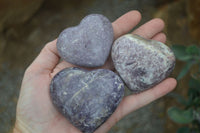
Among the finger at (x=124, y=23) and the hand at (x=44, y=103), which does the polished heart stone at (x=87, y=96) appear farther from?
the finger at (x=124, y=23)

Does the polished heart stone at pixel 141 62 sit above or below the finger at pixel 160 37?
above

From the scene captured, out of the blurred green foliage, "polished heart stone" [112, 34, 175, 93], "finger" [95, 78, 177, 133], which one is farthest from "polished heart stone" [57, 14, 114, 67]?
the blurred green foliage

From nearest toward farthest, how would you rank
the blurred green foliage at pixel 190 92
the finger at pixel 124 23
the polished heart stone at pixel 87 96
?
the polished heart stone at pixel 87 96, the blurred green foliage at pixel 190 92, the finger at pixel 124 23

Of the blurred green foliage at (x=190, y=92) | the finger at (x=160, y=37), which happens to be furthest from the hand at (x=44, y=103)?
the finger at (x=160, y=37)

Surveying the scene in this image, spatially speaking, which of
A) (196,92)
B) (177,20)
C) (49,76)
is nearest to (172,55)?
(196,92)

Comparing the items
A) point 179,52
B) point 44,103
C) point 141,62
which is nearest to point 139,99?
point 141,62

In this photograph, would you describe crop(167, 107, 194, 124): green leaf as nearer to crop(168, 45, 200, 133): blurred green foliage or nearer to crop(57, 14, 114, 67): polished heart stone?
crop(168, 45, 200, 133): blurred green foliage

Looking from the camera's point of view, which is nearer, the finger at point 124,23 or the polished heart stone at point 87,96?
the polished heart stone at point 87,96

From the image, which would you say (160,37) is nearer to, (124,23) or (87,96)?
(124,23)

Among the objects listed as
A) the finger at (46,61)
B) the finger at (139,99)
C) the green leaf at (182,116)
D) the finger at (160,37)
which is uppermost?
the finger at (46,61)
